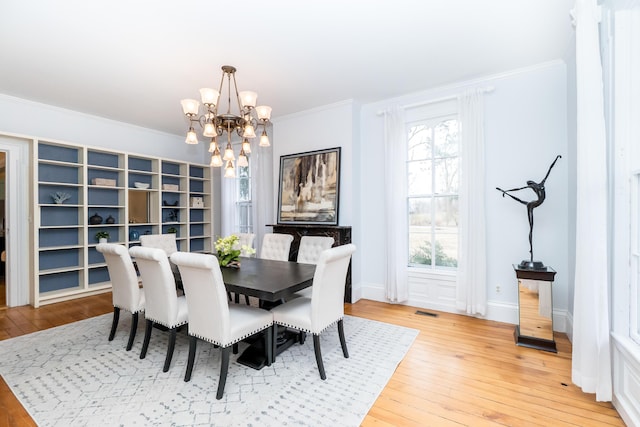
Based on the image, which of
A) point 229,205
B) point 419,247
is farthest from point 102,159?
point 419,247

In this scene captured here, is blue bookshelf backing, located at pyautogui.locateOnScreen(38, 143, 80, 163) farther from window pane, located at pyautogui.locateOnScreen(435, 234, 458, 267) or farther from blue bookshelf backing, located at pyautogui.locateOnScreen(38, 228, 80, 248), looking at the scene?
window pane, located at pyautogui.locateOnScreen(435, 234, 458, 267)

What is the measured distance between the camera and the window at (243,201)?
552cm

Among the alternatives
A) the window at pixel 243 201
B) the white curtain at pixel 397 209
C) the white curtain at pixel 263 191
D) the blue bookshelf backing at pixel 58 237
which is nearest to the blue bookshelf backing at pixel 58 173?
the blue bookshelf backing at pixel 58 237

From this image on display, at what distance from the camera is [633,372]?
1592 millimetres

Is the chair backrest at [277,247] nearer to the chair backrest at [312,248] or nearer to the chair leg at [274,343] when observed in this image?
the chair backrest at [312,248]

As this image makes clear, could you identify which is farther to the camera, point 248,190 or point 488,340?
point 248,190

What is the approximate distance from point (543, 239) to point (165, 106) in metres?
5.04

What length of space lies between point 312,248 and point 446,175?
74.9 inches

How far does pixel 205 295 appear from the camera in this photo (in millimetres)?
1943

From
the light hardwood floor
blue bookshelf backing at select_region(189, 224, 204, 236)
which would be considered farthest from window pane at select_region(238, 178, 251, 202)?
the light hardwood floor

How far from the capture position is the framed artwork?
4078mm

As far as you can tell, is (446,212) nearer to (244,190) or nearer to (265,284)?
(265,284)

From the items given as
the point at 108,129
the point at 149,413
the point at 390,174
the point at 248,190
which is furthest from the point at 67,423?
the point at 108,129

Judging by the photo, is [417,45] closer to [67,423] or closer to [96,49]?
[96,49]
